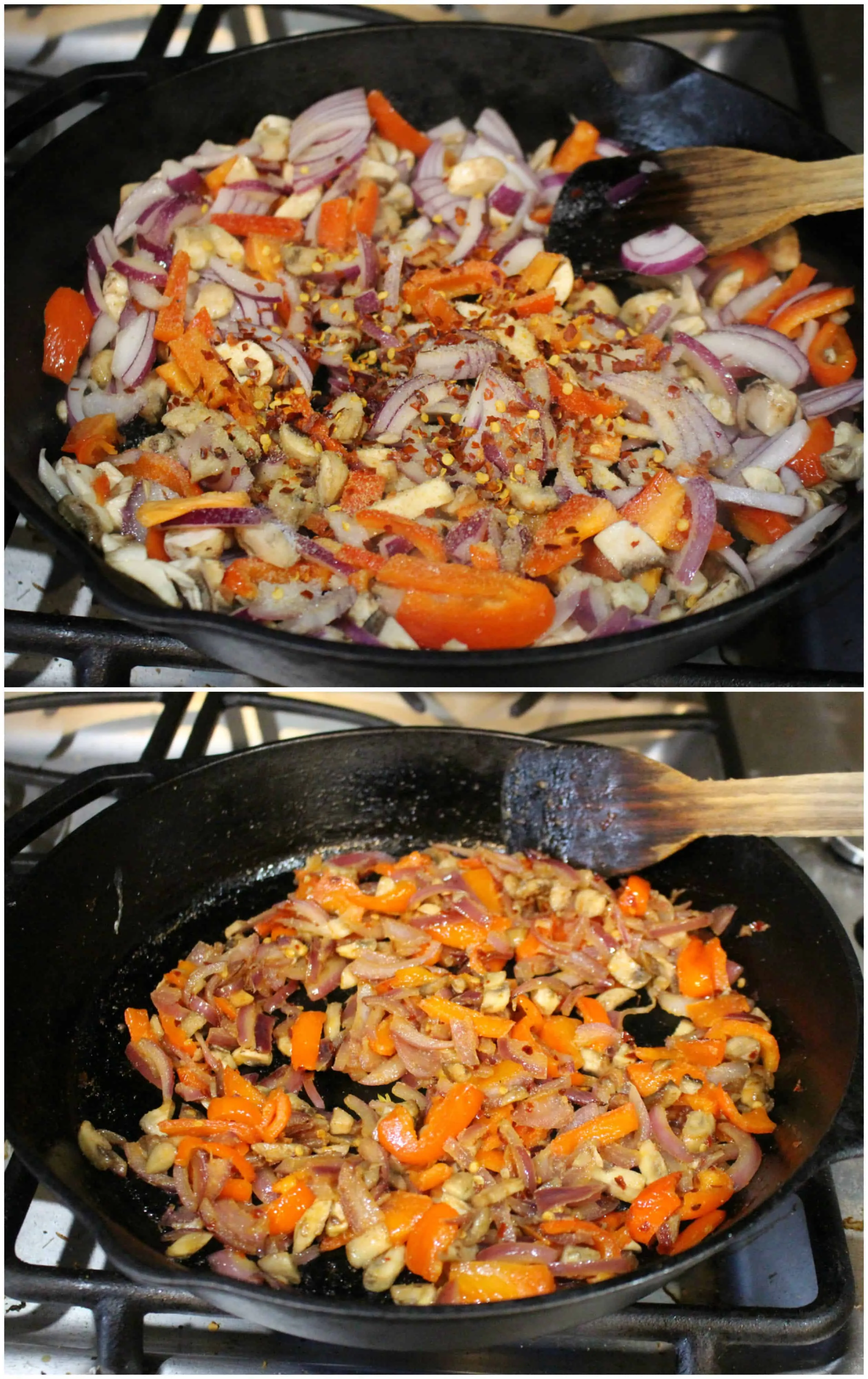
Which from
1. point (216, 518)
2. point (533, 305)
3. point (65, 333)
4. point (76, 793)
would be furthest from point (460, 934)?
point (65, 333)

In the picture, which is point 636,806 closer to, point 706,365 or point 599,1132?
point 599,1132

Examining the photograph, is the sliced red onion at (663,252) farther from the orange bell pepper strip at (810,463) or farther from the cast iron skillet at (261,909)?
the cast iron skillet at (261,909)

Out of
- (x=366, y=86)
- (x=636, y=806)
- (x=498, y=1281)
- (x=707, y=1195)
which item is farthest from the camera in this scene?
(x=366, y=86)

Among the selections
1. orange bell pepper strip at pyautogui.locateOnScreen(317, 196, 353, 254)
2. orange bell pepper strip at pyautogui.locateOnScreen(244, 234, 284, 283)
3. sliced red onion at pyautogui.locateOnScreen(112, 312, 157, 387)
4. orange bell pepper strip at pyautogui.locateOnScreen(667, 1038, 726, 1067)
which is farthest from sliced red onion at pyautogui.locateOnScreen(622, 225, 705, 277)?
orange bell pepper strip at pyautogui.locateOnScreen(667, 1038, 726, 1067)

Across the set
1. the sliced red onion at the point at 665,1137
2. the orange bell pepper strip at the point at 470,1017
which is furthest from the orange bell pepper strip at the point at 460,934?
the sliced red onion at the point at 665,1137

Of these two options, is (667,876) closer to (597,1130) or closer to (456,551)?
(597,1130)
